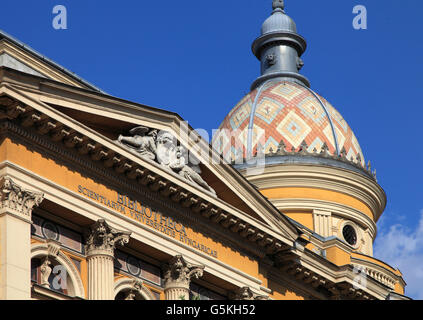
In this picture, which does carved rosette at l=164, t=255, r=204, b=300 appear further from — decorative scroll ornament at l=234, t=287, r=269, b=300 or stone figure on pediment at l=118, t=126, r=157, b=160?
stone figure on pediment at l=118, t=126, r=157, b=160

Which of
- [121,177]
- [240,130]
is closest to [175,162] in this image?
[121,177]

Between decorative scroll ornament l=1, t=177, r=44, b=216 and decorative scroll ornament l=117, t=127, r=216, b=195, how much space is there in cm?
340

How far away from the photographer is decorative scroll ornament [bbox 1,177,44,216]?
26969 millimetres

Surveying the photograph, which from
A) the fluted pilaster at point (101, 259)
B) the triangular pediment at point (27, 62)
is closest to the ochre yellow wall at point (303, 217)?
the triangular pediment at point (27, 62)

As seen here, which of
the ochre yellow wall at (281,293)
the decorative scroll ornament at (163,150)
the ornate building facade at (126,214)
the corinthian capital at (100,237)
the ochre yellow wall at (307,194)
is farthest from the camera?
the ochre yellow wall at (307,194)

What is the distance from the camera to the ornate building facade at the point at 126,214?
27438mm

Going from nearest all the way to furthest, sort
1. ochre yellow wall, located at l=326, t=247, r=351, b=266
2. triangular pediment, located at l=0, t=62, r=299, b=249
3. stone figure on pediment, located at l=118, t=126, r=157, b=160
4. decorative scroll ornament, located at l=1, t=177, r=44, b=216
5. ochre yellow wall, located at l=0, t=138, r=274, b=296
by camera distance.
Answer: decorative scroll ornament, located at l=1, t=177, r=44, b=216 → ochre yellow wall, located at l=0, t=138, r=274, b=296 → triangular pediment, located at l=0, t=62, r=299, b=249 → stone figure on pediment, located at l=118, t=126, r=157, b=160 → ochre yellow wall, located at l=326, t=247, r=351, b=266

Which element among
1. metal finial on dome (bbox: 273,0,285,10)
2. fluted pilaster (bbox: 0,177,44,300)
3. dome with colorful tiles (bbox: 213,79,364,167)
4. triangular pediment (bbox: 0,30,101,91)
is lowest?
fluted pilaster (bbox: 0,177,44,300)

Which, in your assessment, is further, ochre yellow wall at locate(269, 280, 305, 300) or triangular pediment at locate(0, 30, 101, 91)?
ochre yellow wall at locate(269, 280, 305, 300)

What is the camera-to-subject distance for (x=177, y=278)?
31.6m

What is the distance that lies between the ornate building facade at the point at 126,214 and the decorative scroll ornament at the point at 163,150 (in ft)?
0.12

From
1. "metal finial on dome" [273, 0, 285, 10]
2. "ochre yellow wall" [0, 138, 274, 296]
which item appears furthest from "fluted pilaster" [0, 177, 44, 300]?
"metal finial on dome" [273, 0, 285, 10]

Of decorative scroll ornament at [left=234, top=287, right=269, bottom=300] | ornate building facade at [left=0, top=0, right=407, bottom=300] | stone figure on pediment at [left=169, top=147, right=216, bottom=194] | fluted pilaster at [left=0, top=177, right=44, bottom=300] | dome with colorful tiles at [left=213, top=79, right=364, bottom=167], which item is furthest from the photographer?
dome with colorful tiles at [left=213, top=79, right=364, bottom=167]

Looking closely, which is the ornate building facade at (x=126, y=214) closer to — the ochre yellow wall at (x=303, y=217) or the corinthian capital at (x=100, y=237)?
the corinthian capital at (x=100, y=237)
